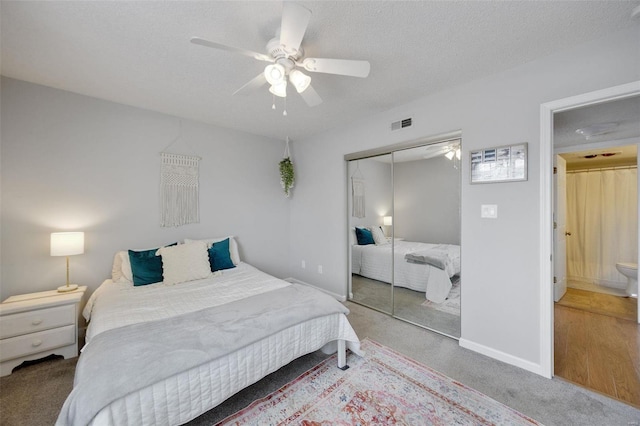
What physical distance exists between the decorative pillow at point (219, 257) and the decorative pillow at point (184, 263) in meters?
0.13

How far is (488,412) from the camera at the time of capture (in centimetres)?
159

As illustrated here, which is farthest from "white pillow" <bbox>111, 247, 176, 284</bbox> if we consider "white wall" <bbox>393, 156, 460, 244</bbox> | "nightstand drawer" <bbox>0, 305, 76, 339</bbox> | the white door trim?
the white door trim

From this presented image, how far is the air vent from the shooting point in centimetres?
276

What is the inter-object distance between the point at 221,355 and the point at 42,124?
2.86m

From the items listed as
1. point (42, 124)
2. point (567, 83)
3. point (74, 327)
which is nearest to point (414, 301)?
point (567, 83)

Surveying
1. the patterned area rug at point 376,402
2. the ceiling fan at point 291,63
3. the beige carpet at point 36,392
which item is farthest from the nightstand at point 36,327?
the ceiling fan at point 291,63

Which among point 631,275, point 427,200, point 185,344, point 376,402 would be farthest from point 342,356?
point 631,275

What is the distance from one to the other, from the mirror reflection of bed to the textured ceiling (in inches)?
31.7

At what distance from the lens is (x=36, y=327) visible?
6.68ft

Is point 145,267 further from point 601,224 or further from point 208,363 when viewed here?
point 601,224

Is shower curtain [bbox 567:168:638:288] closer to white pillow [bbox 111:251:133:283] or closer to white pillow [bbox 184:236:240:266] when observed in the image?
white pillow [bbox 184:236:240:266]

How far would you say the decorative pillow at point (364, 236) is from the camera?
333 centimetres

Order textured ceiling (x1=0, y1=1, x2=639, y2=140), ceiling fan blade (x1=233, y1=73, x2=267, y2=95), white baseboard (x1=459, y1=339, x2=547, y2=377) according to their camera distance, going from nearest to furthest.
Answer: textured ceiling (x1=0, y1=1, x2=639, y2=140) → ceiling fan blade (x1=233, y1=73, x2=267, y2=95) → white baseboard (x1=459, y1=339, x2=547, y2=377)

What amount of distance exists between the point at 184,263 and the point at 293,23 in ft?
8.01
